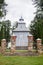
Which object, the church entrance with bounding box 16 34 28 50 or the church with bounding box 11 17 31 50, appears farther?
the church with bounding box 11 17 31 50

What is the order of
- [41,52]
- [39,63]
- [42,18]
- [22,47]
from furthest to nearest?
1. [42,18]
2. [22,47]
3. [41,52]
4. [39,63]

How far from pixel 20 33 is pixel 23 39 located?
114 centimetres

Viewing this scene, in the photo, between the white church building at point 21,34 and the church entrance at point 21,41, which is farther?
the white church building at point 21,34

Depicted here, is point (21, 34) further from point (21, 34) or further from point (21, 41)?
point (21, 41)

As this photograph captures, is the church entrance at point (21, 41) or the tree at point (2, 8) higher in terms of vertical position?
the tree at point (2, 8)

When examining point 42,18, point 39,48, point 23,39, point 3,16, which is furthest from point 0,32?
point 39,48

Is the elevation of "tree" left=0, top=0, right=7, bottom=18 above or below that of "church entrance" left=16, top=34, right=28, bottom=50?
above

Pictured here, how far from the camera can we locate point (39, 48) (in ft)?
67.6

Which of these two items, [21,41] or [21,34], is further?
[21,34]

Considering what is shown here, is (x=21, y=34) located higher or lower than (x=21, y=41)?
higher

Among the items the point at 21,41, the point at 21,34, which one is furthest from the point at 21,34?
the point at 21,41

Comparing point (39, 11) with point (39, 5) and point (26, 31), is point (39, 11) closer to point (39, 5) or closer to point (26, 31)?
point (39, 5)

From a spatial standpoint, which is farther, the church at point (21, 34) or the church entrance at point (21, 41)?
the church at point (21, 34)

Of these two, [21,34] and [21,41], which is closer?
[21,41]
